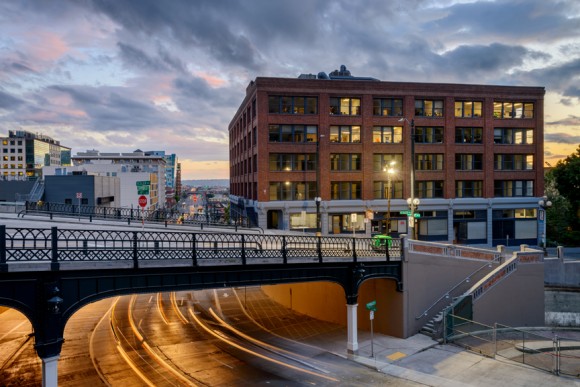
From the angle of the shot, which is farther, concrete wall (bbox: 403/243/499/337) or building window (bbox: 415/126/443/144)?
building window (bbox: 415/126/443/144)

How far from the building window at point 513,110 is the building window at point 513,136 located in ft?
6.11

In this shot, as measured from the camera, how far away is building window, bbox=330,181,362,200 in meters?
49.0

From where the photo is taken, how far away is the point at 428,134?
51.3m

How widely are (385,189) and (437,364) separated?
31.8 metres


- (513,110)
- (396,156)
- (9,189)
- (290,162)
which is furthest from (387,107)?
(9,189)

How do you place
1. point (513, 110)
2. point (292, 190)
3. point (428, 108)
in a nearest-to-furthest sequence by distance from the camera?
point (292, 190)
point (428, 108)
point (513, 110)

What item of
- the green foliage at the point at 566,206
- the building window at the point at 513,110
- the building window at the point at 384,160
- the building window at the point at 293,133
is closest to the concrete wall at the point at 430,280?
the building window at the point at 384,160

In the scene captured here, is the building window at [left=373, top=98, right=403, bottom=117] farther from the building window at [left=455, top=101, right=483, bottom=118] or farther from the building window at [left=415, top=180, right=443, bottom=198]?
the building window at [left=415, top=180, right=443, bottom=198]

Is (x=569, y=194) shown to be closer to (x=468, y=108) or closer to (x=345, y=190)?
(x=468, y=108)

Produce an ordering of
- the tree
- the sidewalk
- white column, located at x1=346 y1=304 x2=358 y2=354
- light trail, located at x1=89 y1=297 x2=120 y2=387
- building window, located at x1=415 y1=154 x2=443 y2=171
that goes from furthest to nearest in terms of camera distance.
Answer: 1. the tree
2. building window, located at x1=415 y1=154 x2=443 y2=171
3. white column, located at x1=346 y1=304 x2=358 y2=354
4. the sidewalk
5. light trail, located at x1=89 y1=297 x2=120 y2=387

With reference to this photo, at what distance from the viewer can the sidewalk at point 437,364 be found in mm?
18188

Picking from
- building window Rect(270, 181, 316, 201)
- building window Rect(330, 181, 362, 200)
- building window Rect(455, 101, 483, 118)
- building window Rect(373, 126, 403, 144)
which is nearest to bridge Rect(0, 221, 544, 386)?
building window Rect(270, 181, 316, 201)

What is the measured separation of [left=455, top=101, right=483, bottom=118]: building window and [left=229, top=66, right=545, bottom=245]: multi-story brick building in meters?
0.13

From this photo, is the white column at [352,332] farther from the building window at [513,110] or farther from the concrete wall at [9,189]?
the concrete wall at [9,189]
